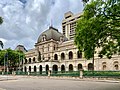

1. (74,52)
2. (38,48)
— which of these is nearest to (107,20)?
(74,52)

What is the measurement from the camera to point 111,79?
36094 millimetres

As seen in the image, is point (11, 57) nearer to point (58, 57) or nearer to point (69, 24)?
point (58, 57)

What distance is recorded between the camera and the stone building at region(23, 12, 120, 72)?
187 ft

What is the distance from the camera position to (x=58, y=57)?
224 ft

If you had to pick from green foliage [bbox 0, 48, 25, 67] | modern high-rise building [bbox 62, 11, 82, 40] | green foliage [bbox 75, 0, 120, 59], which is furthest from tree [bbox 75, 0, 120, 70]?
modern high-rise building [bbox 62, 11, 82, 40]

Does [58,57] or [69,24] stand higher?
[69,24]

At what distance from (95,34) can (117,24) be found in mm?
2002

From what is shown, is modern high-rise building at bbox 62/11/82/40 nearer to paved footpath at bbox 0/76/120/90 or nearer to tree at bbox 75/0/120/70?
paved footpath at bbox 0/76/120/90

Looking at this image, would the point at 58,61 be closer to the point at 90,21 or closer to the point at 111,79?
the point at 111,79

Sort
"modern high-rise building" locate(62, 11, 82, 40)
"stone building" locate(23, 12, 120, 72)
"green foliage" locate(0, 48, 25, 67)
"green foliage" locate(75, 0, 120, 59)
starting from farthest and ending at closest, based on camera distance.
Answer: "modern high-rise building" locate(62, 11, 82, 40) → "green foliage" locate(0, 48, 25, 67) → "stone building" locate(23, 12, 120, 72) → "green foliage" locate(75, 0, 120, 59)

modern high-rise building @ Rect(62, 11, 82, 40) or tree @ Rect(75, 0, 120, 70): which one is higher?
modern high-rise building @ Rect(62, 11, 82, 40)

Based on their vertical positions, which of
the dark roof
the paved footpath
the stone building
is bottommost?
the paved footpath

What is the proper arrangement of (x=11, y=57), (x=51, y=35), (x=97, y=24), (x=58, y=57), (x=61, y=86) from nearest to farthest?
1. (x=97, y=24)
2. (x=61, y=86)
3. (x=58, y=57)
4. (x=51, y=35)
5. (x=11, y=57)

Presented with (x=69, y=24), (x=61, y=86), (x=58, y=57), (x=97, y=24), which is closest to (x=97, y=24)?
(x=97, y=24)
